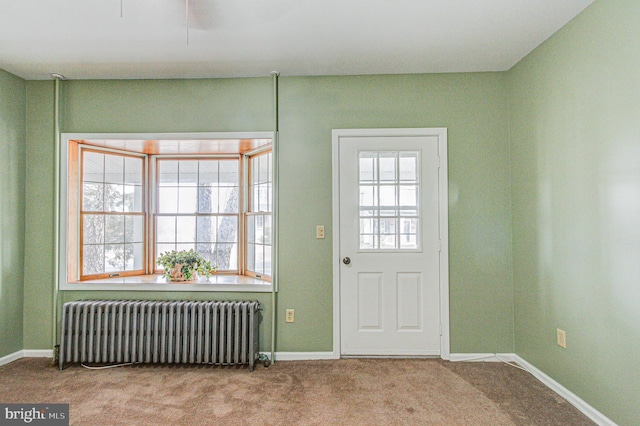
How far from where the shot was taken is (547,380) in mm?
2652

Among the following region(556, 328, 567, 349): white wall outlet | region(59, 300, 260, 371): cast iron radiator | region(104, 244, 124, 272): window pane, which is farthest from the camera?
region(104, 244, 124, 272): window pane

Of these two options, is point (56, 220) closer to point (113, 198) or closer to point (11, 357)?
point (113, 198)

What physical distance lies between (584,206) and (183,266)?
3.29 metres

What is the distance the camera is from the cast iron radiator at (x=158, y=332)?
299cm

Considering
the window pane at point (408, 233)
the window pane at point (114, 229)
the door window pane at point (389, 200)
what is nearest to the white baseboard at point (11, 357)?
the window pane at point (114, 229)

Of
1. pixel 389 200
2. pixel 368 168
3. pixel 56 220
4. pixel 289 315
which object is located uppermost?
pixel 368 168

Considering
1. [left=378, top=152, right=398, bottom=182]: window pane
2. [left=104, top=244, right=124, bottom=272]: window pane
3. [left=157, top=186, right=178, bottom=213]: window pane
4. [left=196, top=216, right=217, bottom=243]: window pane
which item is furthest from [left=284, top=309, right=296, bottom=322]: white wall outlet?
[left=104, top=244, right=124, bottom=272]: window pane

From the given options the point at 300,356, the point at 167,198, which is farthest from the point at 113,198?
the point at 300,356

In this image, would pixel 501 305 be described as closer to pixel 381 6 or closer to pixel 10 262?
pixel 381 6

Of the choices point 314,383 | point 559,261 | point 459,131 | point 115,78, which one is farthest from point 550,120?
point 115,78

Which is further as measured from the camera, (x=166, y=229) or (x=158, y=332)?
(x=166, y=229)

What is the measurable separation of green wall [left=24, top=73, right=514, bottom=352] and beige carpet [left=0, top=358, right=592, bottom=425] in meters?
0.36

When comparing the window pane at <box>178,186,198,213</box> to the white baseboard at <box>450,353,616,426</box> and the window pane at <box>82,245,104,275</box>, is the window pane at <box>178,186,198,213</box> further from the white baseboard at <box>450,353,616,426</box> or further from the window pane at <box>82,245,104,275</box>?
the white baseboard at <box>450,353,616,426</box>

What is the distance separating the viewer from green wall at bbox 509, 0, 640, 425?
1.98 m
